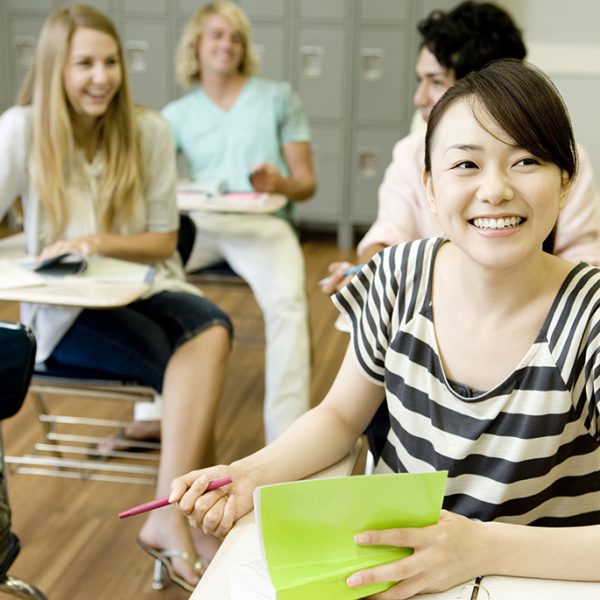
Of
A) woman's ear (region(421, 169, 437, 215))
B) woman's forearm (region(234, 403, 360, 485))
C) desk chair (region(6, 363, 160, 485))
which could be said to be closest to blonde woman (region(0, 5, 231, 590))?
desk chair (region(6, 363, 160, 485))

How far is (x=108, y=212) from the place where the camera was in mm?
2613

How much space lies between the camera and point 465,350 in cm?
124

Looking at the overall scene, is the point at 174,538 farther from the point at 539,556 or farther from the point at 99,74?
the point at 539,556

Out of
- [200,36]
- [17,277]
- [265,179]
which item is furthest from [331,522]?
[200,36]

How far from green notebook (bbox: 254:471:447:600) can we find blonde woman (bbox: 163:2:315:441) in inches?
84.5

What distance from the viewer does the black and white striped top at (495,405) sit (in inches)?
46.4

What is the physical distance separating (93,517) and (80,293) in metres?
0.73

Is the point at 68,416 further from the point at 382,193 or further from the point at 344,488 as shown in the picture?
the point at 344,488

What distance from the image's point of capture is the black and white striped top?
1.18 m

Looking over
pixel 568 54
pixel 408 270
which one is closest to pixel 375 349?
pixel 408 270

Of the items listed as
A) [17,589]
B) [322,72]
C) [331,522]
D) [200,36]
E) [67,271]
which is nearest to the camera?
[331,522]

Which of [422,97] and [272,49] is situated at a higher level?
[272,49]

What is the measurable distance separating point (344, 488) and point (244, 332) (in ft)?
10.0

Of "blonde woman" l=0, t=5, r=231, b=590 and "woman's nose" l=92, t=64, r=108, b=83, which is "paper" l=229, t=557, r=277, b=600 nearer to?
"blonde woman" l=0, t=5, r=231, b=590
